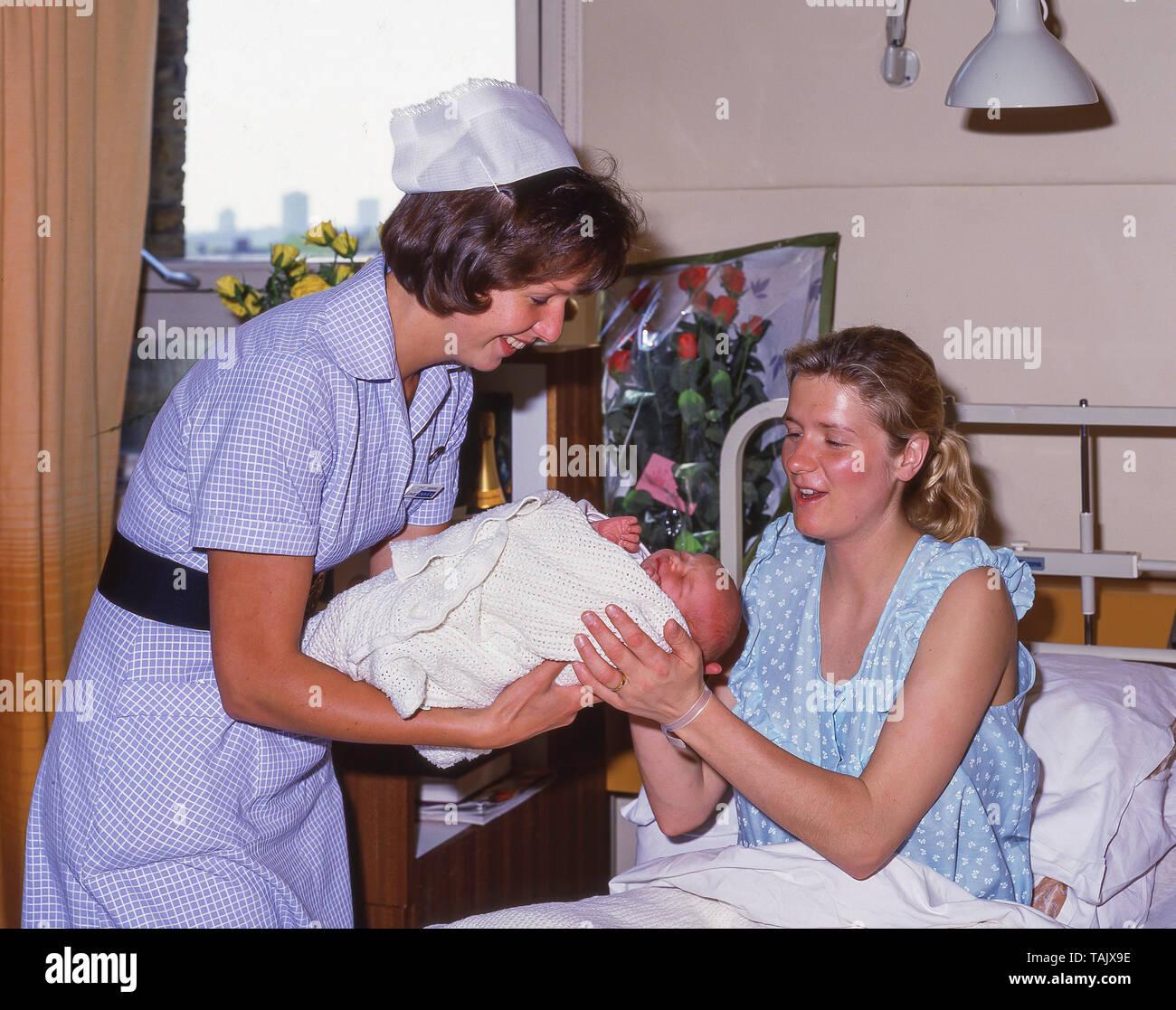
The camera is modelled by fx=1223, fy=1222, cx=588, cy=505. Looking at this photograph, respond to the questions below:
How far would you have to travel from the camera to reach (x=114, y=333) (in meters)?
2.44

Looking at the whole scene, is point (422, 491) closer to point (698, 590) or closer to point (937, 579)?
point (698, 590)

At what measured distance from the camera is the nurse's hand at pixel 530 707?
1.44 m

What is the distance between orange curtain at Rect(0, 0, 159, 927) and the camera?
223cm

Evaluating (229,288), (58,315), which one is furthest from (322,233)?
(58,315)

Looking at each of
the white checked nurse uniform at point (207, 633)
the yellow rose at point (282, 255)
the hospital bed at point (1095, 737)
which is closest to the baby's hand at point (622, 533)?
the white checked nurse uniform at point (207, 633)

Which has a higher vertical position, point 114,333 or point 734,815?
point 114,333

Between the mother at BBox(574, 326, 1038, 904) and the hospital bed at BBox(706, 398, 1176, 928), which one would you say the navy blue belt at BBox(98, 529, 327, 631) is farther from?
the hospital bed at BBox(706, 398, 1176, 928)

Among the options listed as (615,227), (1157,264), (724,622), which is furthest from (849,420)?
(1157,264)

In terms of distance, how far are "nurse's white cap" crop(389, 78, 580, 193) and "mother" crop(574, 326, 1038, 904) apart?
1.76 feet

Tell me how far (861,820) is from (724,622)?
11.7 inches

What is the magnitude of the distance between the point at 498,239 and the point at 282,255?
108cm

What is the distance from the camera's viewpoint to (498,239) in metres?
1.43

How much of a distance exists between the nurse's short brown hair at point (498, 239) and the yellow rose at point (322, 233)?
91 cm
